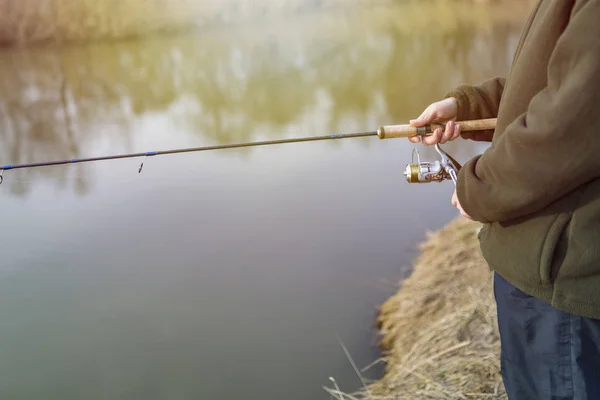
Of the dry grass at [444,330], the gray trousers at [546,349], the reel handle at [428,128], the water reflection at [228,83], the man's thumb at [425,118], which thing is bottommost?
the dry grass at [444,330]

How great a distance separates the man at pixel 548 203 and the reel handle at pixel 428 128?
0.29 m

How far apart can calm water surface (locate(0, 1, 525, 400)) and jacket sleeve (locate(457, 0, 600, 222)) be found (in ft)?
5.73

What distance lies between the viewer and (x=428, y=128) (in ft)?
4.49

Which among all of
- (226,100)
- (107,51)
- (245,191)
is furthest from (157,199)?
(107,51)

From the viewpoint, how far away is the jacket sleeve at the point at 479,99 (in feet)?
4.44

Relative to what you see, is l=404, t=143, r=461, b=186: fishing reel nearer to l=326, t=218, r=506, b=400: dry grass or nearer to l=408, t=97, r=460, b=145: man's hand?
l=408, t=97, r=460, b=145: man's hand

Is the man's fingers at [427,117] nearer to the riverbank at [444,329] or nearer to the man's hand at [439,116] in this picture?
the man's hand at [439,116]

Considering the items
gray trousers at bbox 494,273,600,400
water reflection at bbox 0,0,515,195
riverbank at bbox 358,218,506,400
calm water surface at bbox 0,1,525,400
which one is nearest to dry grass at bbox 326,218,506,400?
riverbank at bbox 358,218,506,400

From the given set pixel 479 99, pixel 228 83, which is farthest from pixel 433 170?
pixel 228 83

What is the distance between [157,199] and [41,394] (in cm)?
181

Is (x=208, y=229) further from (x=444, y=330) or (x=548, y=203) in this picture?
(x=548, y=203)

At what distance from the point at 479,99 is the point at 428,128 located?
14 cm

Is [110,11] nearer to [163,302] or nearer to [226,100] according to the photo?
[226,100]

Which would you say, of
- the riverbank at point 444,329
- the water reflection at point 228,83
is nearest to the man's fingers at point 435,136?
the riverbank at point 444,329
